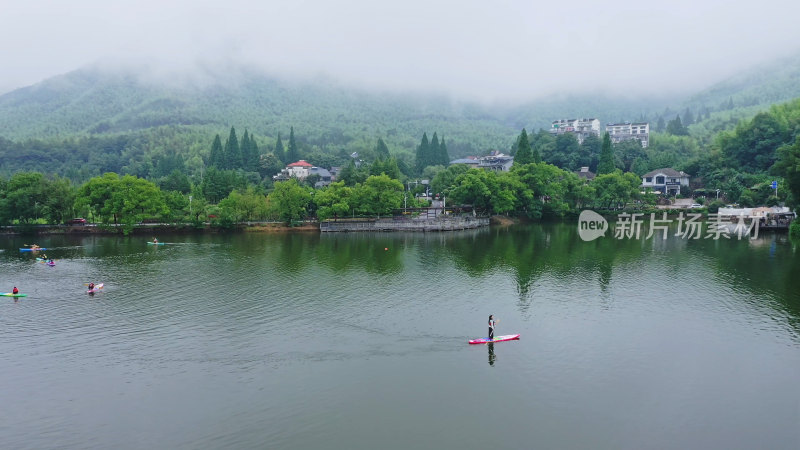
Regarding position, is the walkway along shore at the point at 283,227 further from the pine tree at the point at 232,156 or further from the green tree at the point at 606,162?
the pine tree at the point at 232,156

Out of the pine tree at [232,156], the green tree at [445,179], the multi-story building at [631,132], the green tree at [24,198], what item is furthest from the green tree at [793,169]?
the multi-story building at [631,132]

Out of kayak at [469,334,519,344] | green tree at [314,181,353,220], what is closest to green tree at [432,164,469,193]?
green tree at [314,181,353,220]

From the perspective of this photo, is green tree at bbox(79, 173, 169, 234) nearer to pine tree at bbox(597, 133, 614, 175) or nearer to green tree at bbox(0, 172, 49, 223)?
green tree at bbox(0, 172, 49, 223)

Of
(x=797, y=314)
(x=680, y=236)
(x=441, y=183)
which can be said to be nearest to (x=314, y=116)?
(x=441, y=183)

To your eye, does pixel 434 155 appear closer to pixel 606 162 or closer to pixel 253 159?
pixel 253 159

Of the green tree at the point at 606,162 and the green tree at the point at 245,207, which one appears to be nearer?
the green tree at the point at 245,207

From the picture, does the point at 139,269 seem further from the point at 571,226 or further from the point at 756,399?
the point at 571,226
